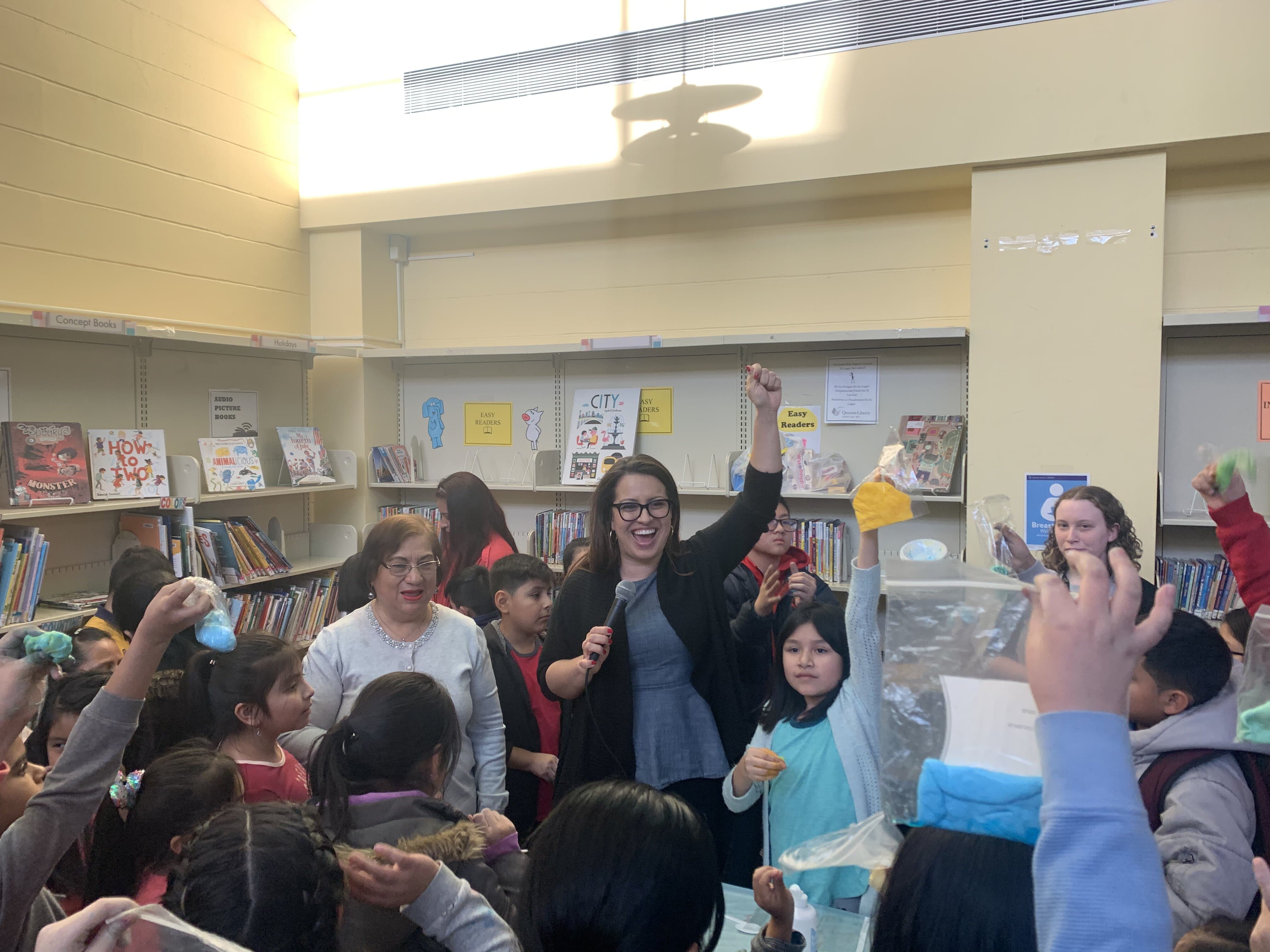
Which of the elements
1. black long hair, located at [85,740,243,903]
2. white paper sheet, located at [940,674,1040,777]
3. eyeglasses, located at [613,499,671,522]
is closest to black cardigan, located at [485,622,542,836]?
eyeglasses, located at [613,499,671,522]

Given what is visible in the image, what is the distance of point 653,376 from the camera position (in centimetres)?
440

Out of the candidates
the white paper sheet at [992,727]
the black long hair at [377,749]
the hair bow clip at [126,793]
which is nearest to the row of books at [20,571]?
the hair bow clip at [126,793]

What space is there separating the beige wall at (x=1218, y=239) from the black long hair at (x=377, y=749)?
10.9 ft

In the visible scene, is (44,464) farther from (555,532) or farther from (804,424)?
(804,424)

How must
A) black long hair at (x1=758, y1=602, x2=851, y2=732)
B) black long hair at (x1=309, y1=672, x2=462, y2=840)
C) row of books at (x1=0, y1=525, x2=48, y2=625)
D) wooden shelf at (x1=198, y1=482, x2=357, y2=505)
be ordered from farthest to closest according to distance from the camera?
1. wooden shelf at (x1=198, y1=482, x2=357, y2=505)
2. row of books at (x1=0, y1=525, x2=48, y2=625)
3. black long hair at (x1=758, y1=602, x2=851, y2=732)
4. black long hair at (x1=309, y1=672, x2=462, y2=840)

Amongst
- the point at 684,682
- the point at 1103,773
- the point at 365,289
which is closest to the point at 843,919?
the point at 684,682

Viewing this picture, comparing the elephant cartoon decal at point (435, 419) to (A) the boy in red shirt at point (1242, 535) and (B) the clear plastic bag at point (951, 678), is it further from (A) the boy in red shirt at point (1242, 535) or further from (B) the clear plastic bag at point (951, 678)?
(B) the clear plastic bag at point (951, 678)

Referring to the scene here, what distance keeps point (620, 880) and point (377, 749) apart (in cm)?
69

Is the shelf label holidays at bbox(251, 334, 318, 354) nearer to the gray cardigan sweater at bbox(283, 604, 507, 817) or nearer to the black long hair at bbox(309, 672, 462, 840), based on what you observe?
the gray cardigan sweater at bbox(283, 604, 507, 817)

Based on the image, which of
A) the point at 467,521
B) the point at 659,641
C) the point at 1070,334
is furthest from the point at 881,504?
Answer: the point at 1070,334

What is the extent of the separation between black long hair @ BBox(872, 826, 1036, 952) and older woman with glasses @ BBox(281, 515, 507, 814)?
4.22 ft

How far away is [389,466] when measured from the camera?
4.73 meters

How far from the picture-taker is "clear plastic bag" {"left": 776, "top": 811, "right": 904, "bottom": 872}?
972mm

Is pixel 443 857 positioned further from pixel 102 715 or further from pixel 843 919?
pixel 843 919
